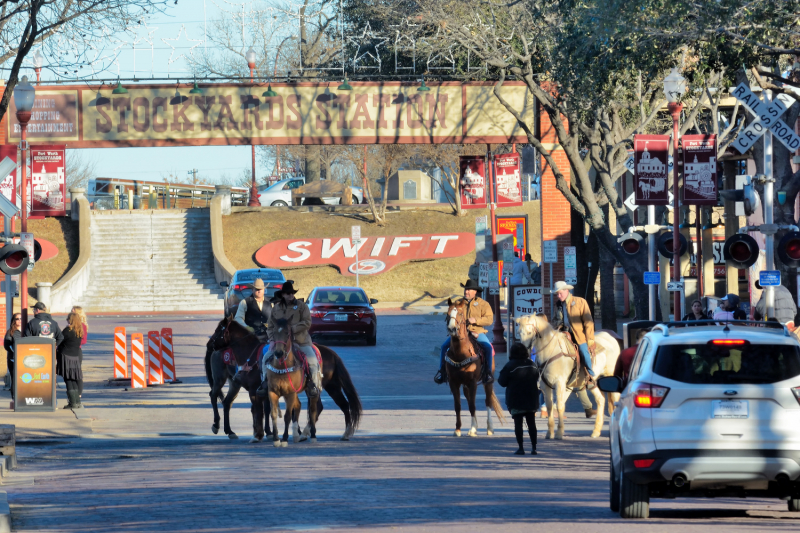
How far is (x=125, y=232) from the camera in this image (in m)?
56.3

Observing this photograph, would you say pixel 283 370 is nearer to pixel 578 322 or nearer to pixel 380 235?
pixel 578 322

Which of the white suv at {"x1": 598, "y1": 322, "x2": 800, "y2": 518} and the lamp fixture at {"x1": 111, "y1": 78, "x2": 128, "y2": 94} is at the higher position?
the lamp fixture at {"x1": 111, "y1": 78, "x2": 128, "y2": 94}

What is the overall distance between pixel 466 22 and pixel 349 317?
846cm

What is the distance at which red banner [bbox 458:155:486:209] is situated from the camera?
111 ft

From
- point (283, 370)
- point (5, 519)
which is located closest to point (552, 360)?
point (283, 370)

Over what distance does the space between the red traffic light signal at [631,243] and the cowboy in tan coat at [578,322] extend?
10.6m

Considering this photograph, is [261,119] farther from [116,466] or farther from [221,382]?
[116,466]

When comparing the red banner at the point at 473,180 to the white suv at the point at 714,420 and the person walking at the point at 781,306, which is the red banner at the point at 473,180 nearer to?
the person walking at the point at 781,306

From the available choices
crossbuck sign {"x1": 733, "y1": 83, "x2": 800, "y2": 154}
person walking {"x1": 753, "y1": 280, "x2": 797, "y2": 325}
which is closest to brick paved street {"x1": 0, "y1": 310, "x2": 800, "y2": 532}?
person walking {"x1": 753, "y1": 280, "x2": 797, "y2": 325}

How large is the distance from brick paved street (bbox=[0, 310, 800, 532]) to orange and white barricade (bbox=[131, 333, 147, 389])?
7.09ft

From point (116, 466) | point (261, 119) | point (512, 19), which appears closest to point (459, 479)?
point (116, 466)

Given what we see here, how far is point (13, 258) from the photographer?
19750 millimetres

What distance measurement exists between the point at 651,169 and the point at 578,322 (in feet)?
31.2

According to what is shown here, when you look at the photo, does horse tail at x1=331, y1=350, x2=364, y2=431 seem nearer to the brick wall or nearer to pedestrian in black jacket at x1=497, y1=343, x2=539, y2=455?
pedestrian in black jacket at x1=497, y1=343, x2=539, y2=455
